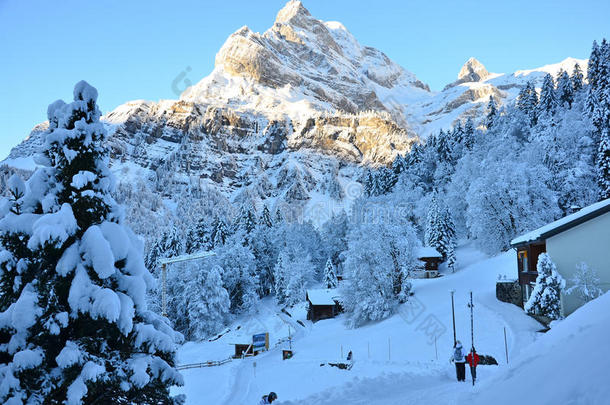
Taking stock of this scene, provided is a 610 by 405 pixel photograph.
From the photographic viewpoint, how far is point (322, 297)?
180ft

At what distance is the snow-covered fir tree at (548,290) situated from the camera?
2386 cm

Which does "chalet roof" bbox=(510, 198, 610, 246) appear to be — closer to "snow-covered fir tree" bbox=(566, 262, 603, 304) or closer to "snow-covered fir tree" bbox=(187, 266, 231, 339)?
"snow-covered fir tree" bbox=(566, 262, 603, 304)

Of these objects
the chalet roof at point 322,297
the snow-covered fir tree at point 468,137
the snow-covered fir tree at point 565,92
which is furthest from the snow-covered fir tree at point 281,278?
the snow-covered fir tree at point 565,92

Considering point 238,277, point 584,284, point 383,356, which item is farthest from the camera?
point 238,277

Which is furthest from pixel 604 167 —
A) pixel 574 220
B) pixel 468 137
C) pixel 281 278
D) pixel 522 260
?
pixel 468 137

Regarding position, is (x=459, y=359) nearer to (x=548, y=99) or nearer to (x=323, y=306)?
(x=323, y=306)

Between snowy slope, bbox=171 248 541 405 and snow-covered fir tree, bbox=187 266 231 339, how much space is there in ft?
16.6

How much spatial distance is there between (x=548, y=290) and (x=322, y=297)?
112 feet

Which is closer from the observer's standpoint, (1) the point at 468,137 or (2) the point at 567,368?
(2) the point at 567,368

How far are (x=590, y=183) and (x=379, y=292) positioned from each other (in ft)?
98.6

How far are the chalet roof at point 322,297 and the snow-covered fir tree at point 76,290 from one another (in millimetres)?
45249

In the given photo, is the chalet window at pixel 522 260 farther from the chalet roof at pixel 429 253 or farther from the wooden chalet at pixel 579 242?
the chalet roof at pixel 429 253

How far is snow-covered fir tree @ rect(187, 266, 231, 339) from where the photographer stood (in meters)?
55.0

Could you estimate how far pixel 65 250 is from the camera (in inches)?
330
